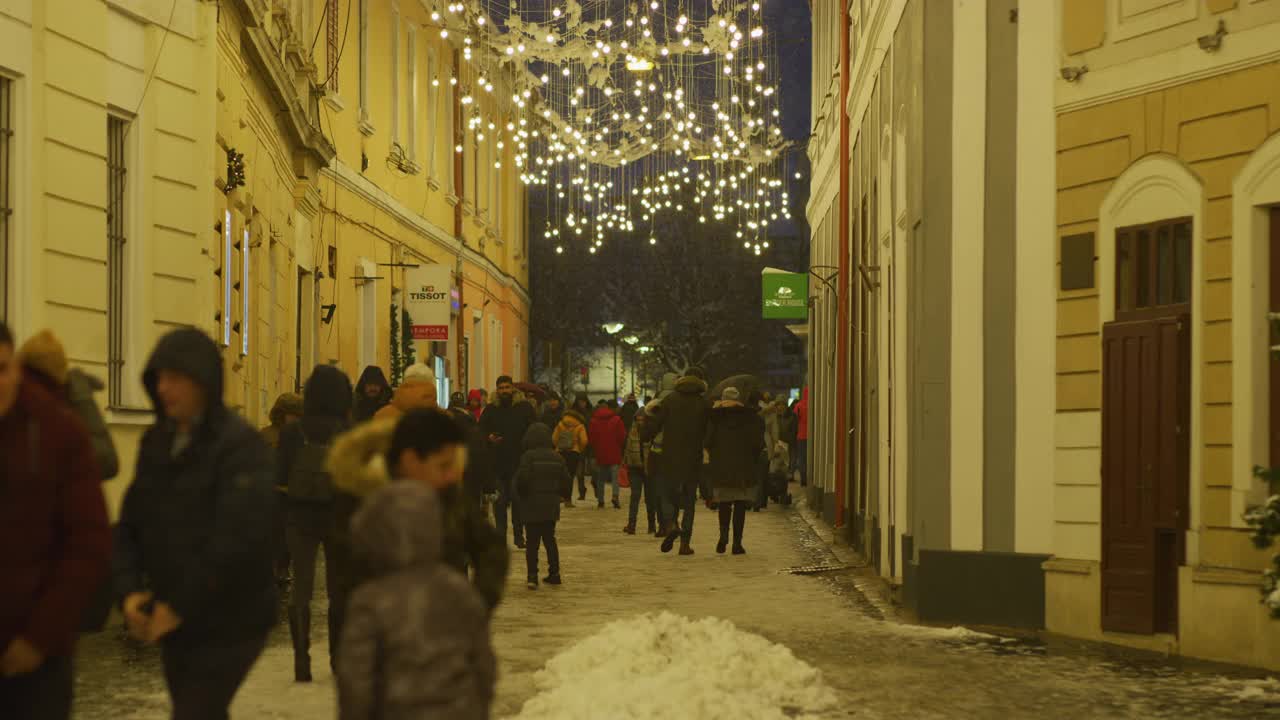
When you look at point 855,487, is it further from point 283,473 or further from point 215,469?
Result: point 215,469

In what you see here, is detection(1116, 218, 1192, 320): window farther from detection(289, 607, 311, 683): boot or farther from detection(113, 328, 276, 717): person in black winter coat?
detection(113, 328, 276, 717): person in black winter coat

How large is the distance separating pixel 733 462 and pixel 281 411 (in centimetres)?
704

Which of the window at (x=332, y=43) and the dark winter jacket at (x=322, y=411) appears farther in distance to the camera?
the window at (x=332, y=43)

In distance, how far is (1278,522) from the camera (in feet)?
30.1

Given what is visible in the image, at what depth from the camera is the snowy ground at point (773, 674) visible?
30.3 feet

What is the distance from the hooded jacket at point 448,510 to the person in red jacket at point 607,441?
22.8 meters

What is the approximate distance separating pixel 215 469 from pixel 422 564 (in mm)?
917

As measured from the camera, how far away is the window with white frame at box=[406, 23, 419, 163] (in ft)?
107

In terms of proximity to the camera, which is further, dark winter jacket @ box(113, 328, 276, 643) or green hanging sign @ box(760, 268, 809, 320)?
green hanging sign @ box(760, 268, 809, 320)

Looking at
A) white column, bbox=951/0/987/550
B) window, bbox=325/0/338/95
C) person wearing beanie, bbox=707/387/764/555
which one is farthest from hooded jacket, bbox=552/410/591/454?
white column, bbox=951/0/987/550

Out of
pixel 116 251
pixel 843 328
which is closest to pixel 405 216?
pixel 843 328

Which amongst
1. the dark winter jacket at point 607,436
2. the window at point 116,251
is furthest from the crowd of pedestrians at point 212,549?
the dark winter jacket at point 607,436

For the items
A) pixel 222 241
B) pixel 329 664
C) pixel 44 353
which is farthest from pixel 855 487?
pixel 44 353

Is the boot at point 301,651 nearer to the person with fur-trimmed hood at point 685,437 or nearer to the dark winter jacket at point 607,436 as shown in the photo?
the person with fur-trimmed hood at point 685,437
